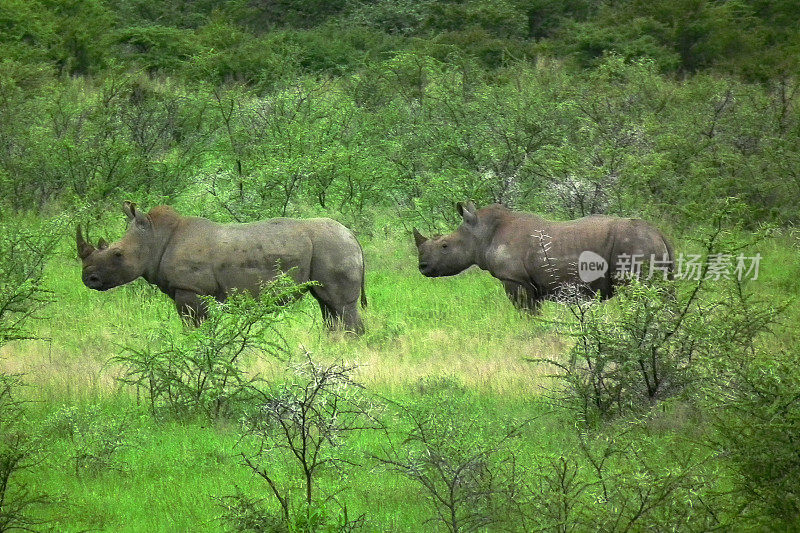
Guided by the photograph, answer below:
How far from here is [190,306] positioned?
10.7 m

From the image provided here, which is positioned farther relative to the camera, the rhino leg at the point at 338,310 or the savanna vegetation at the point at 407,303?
the rhino leg at the point at 338,310

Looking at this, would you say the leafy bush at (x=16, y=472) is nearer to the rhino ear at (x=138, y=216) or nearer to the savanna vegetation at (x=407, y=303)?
the savanna vegetation at (x=407, y=303)

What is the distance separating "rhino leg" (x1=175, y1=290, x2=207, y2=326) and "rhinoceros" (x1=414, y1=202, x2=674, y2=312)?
3.15 m

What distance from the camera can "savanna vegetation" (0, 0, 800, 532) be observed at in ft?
21.4

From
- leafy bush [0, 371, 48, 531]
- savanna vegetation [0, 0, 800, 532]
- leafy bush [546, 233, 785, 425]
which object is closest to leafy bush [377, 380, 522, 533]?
savanna vegetation [0, 0, 800, 532]

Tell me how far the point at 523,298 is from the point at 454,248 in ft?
3.67

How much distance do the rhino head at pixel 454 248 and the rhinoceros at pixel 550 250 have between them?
11 mm

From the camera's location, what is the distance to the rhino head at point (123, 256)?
10789 millimetres

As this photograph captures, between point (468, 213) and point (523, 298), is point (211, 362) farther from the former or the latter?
point (468, 213)

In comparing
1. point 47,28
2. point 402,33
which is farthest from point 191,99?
point 402,33

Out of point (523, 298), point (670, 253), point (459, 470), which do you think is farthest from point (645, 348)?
point (523, 298)

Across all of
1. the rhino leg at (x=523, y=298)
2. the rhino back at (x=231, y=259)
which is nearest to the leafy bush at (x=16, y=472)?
the rhino back at (x=231, y=259)

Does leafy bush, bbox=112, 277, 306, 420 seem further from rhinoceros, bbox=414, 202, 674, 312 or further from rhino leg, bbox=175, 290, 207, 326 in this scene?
rhinoceros, bbox=414, 202, 674, 312

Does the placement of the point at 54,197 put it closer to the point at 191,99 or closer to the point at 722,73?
the point at 191,99
